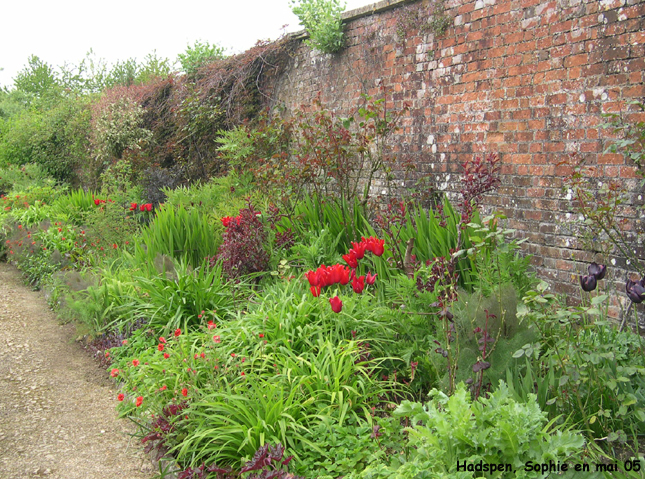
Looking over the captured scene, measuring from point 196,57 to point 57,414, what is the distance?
8.06 meters

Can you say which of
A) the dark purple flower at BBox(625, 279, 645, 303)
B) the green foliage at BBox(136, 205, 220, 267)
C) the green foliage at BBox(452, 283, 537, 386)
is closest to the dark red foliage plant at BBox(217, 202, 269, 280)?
the green foliage at BBox(136, 205, 220, 267)

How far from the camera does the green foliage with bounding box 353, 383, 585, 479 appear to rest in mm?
1929

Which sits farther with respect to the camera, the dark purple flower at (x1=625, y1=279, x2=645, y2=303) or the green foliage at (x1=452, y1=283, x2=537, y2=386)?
the green foliage at (x1=452, y1=283, x2=537, y2=386)

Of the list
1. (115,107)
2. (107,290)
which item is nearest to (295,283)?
(107,290)

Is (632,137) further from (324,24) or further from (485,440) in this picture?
(324,24)

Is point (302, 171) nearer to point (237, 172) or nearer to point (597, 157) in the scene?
point (237, 172)

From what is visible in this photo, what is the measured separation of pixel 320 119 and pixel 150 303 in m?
2.97

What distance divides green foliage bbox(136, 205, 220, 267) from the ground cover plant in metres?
0.02

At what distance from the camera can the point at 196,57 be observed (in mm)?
10320

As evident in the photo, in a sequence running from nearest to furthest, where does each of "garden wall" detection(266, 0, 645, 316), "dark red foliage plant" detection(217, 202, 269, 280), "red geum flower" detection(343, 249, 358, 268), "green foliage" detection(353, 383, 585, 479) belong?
1. "green foliage" detection(353, 383, 585, 479)
2. "red geum flower" detection(343, 249, 358, 268)
3. "garden wall" detection(266, 0, 645, 316)
4. "dark red foliage plant" detection(217, 202, 269, 280)

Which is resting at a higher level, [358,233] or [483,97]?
[483,97]

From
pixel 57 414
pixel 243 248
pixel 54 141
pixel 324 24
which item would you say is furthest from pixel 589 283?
pixel 54 141

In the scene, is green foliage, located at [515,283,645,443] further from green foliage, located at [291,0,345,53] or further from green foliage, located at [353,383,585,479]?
green foliage, located at [291,0,345,53]

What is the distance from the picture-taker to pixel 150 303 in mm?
4527
